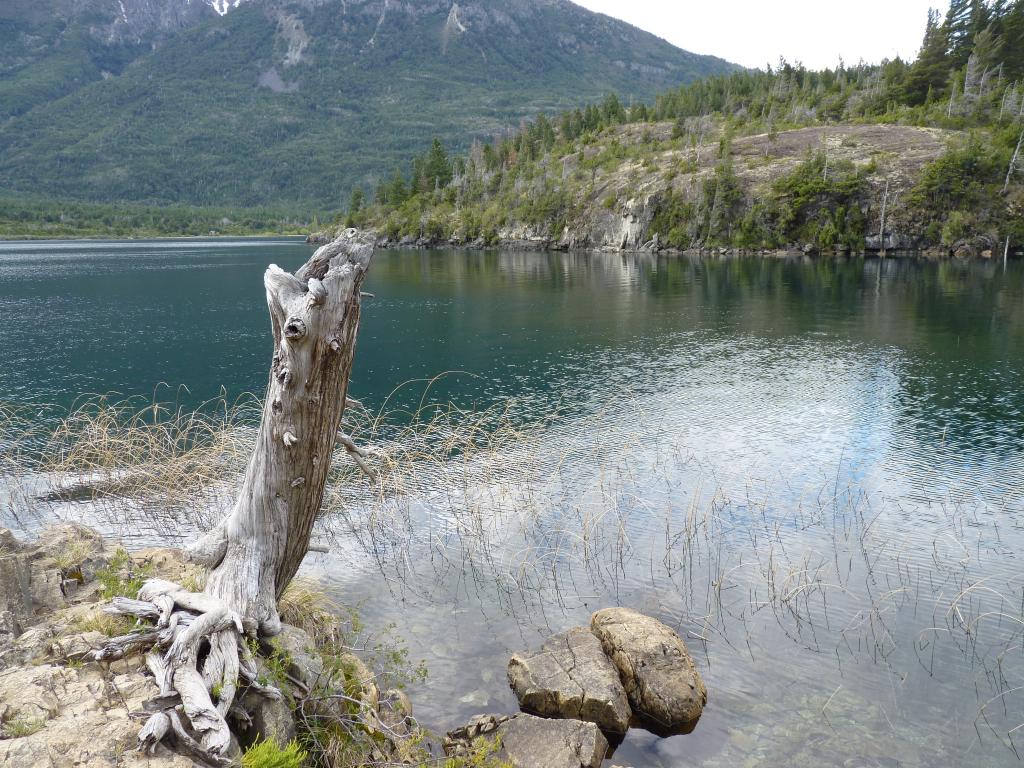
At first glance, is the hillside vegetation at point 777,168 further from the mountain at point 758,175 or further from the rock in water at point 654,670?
the rock in water at point 654,670

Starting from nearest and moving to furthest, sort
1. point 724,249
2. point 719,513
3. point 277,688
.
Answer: point 277,688
point 719,513
point 724,249

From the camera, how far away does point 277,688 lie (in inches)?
235

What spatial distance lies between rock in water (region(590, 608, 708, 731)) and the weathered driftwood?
4227mm

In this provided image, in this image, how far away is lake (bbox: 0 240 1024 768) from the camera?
28.4 feet

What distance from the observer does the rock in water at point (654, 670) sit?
26.5 ft

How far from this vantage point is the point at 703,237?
97.2 m

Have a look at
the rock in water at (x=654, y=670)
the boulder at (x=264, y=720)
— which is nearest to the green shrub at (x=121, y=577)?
the boulder at (x=264, y=720)

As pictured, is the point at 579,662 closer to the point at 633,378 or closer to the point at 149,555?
the point at 149,555

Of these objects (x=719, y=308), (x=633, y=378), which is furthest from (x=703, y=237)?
(x=633, y=378)

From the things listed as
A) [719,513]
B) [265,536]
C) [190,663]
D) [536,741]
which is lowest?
[719,513]

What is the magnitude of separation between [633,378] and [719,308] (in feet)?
70.2

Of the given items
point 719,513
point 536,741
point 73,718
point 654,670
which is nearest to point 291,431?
point 73,718

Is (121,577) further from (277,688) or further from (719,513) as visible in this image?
(719,513)

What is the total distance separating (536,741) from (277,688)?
286 centimetres
